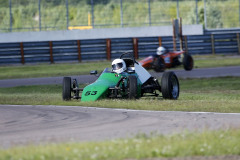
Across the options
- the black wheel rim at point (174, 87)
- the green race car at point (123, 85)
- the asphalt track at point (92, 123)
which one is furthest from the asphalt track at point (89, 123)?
the black wheel rim at point (174, 87)

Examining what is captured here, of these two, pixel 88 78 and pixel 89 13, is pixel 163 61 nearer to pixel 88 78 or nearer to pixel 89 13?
pixel 88 78

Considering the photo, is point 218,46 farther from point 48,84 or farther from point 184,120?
point 184,120

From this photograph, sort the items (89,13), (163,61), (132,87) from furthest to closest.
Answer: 1. (89,13)
2. (163,61)
3. (132,87)

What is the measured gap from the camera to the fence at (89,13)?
141 feet

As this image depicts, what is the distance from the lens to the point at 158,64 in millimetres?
31328

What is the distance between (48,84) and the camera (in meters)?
26.6

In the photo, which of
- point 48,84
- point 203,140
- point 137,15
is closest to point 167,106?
point 203,140

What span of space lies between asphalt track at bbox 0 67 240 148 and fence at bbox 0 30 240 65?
26456mm

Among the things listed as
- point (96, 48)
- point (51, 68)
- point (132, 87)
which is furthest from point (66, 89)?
point (96, 48)

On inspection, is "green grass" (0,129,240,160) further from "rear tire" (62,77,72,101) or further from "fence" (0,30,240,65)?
"fence" (0,30,240,65)

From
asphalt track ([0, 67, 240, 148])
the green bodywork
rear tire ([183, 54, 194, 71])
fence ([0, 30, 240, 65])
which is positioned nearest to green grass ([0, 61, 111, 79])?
fence ([0, 30, 240, 65])

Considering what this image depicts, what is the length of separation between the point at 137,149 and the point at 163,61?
79.2 feet

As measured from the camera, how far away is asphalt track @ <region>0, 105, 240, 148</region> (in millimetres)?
9594

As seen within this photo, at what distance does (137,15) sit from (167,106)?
3288 centimetres
